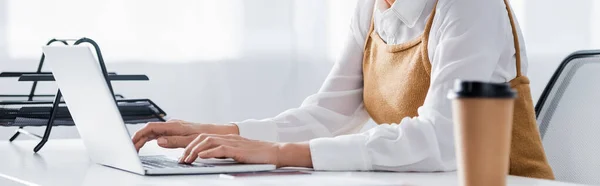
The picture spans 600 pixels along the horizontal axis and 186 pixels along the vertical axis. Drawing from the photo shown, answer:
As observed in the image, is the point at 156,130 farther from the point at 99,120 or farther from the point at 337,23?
the point at 337,23

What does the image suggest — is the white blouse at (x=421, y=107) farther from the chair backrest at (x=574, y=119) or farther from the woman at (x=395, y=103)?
the chair backrest at (x=574, y=119)

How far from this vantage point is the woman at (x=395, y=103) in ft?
4.19

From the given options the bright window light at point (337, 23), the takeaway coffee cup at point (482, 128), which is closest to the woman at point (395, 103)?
the takeaway coffee cup at point (482, 128)

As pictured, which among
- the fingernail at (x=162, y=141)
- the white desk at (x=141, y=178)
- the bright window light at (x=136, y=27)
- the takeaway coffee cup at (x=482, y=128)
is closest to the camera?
the takeaway coffee cup at (x=482, y=128)

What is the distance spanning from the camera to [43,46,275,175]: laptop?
1162 mm

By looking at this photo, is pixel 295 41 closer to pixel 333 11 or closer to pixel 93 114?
pixel 333 11

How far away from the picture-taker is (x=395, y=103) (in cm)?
162

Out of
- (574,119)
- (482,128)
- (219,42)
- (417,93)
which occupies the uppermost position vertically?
(482,128)

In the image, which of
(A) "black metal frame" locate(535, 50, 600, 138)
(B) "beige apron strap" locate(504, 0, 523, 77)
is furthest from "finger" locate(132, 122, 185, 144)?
(A) "black metal frame" locate(535, 50, 600, 138)

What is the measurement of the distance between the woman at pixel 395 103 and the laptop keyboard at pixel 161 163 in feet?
Result: 0.07

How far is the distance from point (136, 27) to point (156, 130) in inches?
68.5

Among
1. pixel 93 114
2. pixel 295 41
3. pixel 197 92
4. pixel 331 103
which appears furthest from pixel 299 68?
pixel 93 114

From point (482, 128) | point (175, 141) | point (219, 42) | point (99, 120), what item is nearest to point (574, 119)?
point (175, 141)

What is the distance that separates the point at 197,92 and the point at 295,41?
43 cm
